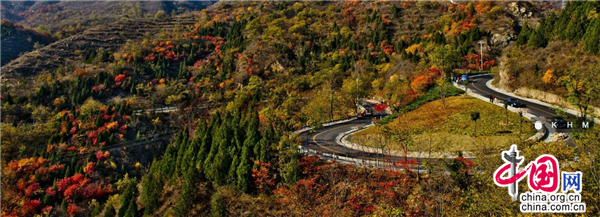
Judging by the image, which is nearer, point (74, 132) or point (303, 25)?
point (74, 132)

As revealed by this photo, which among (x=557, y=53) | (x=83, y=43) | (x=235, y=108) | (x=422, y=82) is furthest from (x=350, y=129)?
(x=83, y=43)

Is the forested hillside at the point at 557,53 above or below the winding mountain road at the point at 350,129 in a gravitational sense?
above

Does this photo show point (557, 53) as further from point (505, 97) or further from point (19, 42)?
point (19, 42)

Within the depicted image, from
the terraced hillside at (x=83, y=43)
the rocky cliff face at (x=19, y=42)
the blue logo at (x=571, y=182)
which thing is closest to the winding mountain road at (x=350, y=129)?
the blue logo at (x=571, y=182)

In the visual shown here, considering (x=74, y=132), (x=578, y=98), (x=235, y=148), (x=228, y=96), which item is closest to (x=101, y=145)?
(x=74, y=132)

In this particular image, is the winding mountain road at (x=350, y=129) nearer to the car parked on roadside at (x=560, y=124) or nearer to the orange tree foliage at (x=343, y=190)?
the car parked on roadside at (x=560, y=124)

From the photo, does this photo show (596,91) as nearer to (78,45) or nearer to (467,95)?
(467,95)
